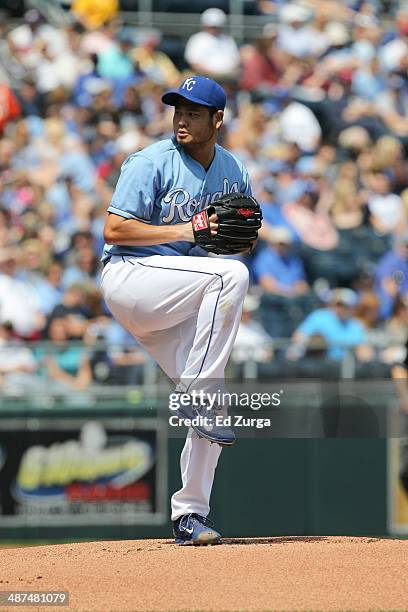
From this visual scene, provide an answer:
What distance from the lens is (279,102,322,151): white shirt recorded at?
12.5m

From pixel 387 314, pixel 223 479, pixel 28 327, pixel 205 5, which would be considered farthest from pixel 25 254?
pixel 205 5

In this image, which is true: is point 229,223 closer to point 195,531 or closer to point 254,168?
point 195,531

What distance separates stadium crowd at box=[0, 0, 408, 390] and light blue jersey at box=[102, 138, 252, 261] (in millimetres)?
3476

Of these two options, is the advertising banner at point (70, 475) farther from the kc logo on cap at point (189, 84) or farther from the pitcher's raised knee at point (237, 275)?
the kc logo on cap at point (189, 84)

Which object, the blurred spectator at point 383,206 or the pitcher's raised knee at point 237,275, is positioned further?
the blurred spectator at point 383,206

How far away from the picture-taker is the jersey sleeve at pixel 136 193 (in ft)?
18.3

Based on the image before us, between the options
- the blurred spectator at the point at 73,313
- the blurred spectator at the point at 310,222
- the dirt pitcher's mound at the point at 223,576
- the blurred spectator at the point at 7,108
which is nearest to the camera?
the dirt pitcher's mound at the point at 223,576

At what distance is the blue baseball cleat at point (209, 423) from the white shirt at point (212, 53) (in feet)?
26.1

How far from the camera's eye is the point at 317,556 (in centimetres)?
543

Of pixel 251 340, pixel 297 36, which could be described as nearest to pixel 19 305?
pixel 251 340

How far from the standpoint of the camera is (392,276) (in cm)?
1114

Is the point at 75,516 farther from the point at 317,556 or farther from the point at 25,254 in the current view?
the point at 317,556

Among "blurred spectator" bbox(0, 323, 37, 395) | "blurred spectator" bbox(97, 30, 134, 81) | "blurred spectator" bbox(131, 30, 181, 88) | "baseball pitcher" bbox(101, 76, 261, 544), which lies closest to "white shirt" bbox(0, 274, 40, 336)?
"blurred spectator" bbox(0, 323, 37, 395)

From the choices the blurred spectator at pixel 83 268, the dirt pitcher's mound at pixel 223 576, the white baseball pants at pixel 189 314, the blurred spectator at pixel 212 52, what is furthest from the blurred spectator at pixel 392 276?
the white baseball pants at pixel 189 314
